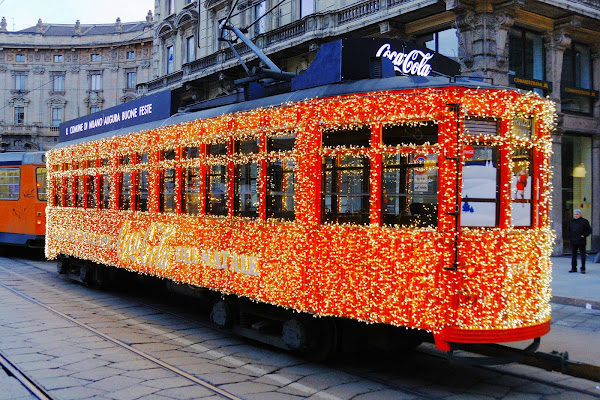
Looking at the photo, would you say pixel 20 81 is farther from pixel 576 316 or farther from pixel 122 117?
pixel 576 316

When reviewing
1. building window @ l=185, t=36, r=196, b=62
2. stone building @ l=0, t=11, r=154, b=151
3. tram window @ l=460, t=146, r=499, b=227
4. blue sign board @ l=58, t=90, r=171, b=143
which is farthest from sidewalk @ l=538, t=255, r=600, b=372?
stone building @ l=0, t=11, r=154, b=151

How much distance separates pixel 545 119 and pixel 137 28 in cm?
5985

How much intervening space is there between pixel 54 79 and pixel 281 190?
199 ft

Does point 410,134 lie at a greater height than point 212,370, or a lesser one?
greater

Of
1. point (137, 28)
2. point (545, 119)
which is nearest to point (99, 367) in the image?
point (545, 119)

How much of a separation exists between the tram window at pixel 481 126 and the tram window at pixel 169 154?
444 centimetres

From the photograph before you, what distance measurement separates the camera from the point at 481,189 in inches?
213

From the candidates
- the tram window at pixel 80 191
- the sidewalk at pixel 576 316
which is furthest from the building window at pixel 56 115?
the sidewalk at pixel 576 316

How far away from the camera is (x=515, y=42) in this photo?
16656 millimetres

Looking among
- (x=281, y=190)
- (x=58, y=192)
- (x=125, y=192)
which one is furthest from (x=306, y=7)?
(x=281, y=190)

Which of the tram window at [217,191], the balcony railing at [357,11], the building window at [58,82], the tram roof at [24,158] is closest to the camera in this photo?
the tram window at [217,191]

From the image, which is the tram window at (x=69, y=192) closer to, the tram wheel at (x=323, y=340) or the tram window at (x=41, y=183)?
the tram window at (x=41, y=183)

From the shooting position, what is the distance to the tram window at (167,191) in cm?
849

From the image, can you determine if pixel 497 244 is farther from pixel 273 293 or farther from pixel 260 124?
pixel 260 124
